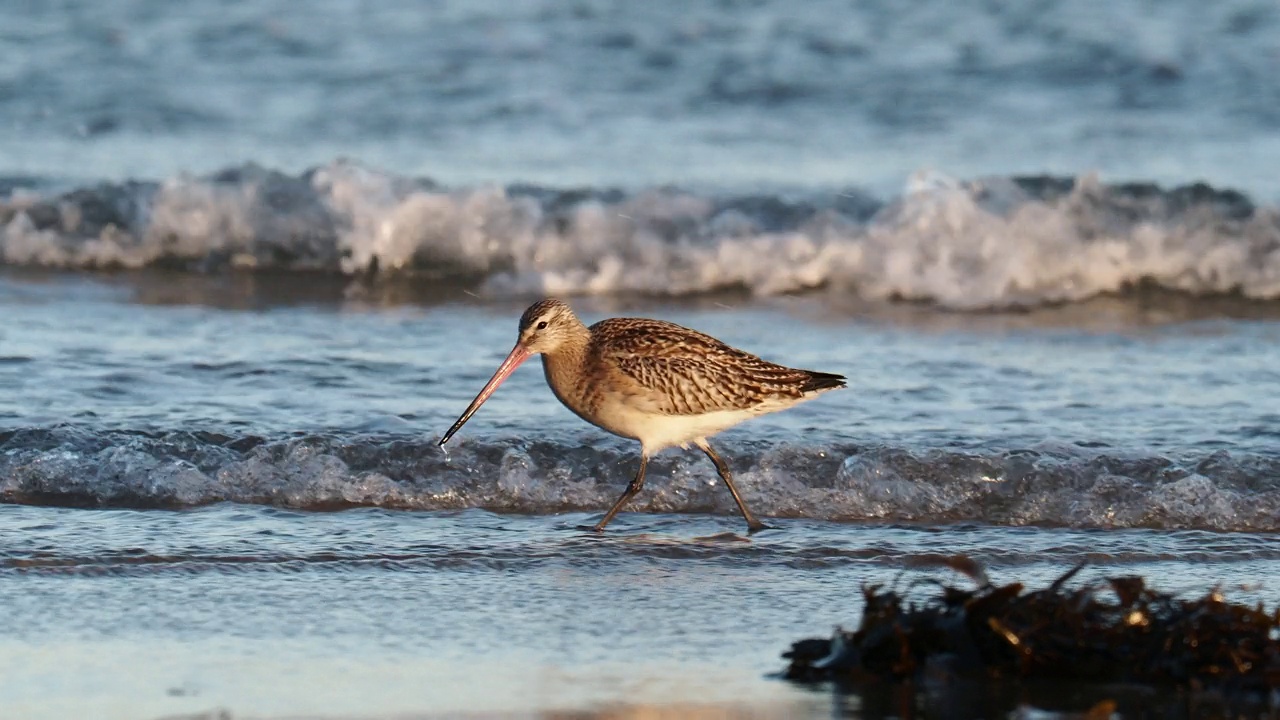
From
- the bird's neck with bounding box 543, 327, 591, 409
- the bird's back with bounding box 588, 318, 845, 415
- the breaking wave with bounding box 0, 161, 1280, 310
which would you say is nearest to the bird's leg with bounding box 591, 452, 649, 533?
the bird's back with bounding box 588, 318, 845, 415

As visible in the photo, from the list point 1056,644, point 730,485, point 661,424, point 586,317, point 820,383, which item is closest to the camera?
point 1056,644

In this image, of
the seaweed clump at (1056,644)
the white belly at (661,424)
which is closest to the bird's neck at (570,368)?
the white belly at (661,424)

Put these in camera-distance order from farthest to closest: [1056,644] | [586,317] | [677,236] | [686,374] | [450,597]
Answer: [677,236] → [586,317] → [686,374] → [450,597] → [1056,644]

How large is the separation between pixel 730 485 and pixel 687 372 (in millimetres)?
487

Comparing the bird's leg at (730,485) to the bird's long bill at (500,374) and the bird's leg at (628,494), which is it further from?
the bird's long bill at (500,374)

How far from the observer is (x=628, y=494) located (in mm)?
6762

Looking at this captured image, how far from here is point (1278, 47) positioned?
14375mm

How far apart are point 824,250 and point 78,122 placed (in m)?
6.05

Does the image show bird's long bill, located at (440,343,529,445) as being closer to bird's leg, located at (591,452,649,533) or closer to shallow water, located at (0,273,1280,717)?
shallow water, located at (0,273,1280,717)

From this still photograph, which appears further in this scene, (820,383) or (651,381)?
(820,383)

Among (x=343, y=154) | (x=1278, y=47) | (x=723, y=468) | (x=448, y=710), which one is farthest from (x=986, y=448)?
(x=1278, y=47)

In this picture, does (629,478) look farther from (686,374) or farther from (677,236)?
(677,236)

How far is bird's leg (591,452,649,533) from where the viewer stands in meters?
6.61

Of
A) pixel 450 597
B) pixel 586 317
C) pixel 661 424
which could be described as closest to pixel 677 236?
pixel 586 317
